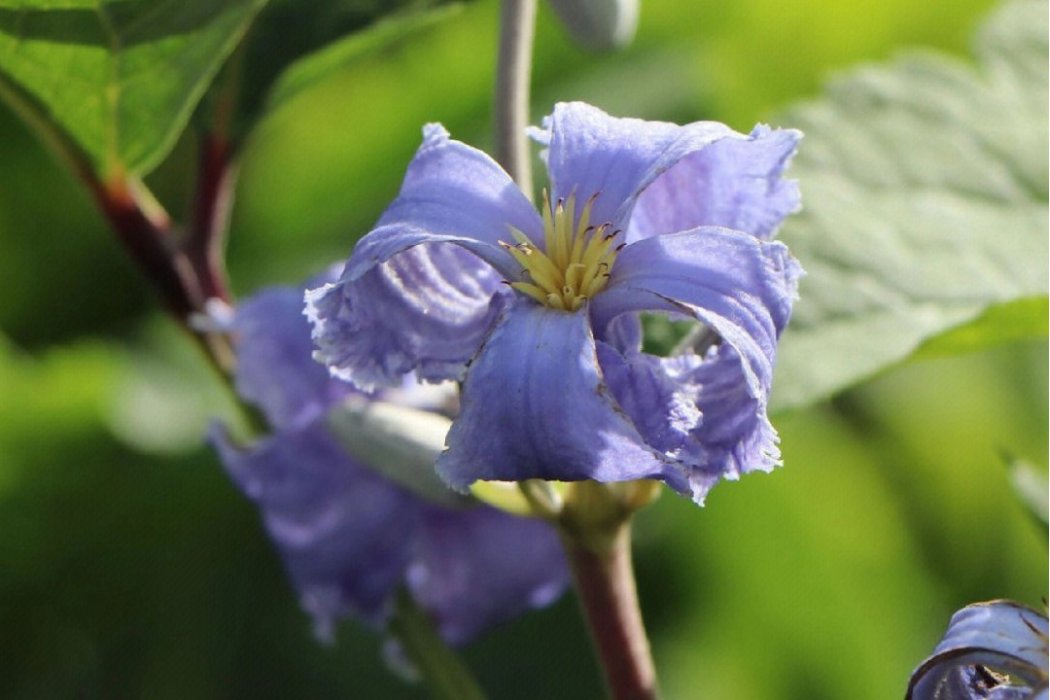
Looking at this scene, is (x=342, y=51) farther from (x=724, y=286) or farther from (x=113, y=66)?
(x=724, y=286)

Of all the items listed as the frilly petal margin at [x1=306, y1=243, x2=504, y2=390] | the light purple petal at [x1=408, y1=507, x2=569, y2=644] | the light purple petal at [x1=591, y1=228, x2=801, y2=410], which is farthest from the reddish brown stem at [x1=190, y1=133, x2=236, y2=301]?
the light purple petal at [x1=591, y1=228, x2=801, y2=410]

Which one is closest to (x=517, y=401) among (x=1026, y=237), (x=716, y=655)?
(x=1026, y=237)

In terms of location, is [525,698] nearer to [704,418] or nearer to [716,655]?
[716,655]

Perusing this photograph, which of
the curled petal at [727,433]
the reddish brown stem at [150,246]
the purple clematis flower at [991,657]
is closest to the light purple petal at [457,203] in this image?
the curled petal at [727,433]

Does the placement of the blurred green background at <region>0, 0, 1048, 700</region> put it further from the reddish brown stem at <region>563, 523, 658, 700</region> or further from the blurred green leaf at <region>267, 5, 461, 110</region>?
the reddish brown stem at <region>563, 523, 658, 700</region>

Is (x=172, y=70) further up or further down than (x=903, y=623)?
further up

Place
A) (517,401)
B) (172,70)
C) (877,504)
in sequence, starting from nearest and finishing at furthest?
(517,401) < (172,70) < (877,504)

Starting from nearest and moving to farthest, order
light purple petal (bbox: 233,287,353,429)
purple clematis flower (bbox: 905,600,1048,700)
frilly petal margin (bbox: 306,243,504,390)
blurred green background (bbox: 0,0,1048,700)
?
purple clematis flower (bbox: 905,600,1048,700) < frilly petal margin (bbox: 306,243,504,390) < light purple petal (bbox: 233,287,353,429) < blurred green background (bbox: 0,0,1048,700)
